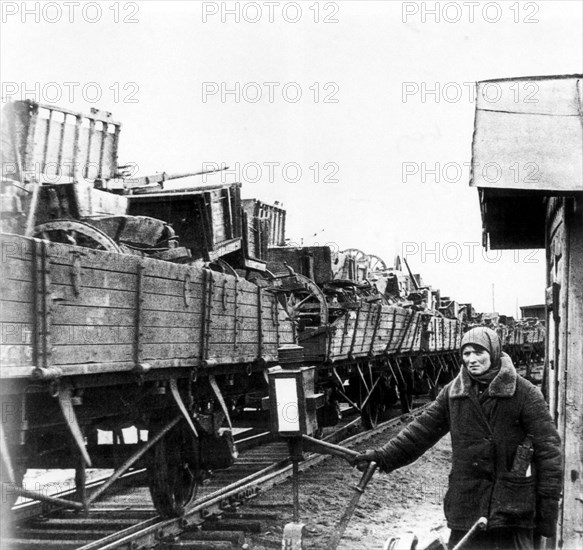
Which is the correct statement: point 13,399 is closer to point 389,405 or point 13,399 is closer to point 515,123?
point 515,123

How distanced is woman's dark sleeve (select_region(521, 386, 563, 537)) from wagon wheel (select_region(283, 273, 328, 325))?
8.28 meters

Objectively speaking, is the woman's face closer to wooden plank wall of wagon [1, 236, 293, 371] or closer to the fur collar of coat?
the fur collar of coat

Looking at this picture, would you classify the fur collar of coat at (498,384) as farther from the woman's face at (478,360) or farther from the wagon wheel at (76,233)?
the wagon wheel at (76,233)

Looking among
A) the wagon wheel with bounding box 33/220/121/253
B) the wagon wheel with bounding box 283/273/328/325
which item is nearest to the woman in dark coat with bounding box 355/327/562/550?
the wagon wheel with bounding box 33/220/121/253

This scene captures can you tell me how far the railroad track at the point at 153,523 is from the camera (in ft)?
21.3

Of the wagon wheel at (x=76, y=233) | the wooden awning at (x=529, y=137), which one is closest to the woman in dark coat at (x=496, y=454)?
the wooden awning at (x=529, y=137)

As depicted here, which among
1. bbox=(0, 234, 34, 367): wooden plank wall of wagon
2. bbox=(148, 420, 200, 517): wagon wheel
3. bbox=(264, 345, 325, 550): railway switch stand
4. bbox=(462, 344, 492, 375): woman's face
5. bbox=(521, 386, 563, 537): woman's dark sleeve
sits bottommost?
bbox=(148, 420, 200, 517): wagon wheel

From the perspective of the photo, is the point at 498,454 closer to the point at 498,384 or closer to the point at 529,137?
the point at 498,384

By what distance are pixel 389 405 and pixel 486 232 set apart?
9.92m

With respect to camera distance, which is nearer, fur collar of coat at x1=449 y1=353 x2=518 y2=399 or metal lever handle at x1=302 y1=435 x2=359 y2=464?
metal lever handle at x1=302 y1=435 x2=359 y2=464

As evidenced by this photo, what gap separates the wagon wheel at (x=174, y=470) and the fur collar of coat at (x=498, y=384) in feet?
11.7

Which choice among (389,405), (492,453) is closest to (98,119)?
(389,405)

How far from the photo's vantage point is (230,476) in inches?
397

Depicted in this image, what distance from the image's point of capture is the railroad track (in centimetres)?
650
